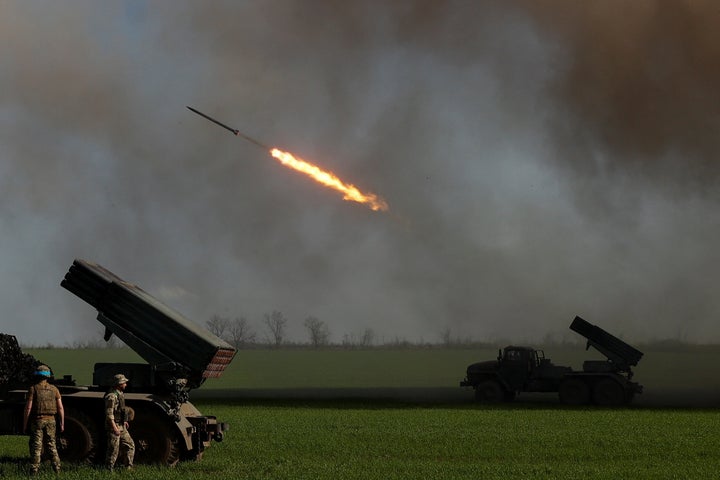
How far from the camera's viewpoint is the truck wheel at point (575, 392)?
4362 centimetres

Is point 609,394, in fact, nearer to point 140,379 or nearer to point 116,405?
point 140,379

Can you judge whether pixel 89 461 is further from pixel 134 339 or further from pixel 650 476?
pixel 650 476

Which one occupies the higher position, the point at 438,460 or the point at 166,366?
the point at 166,366

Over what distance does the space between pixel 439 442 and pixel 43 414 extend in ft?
35.6

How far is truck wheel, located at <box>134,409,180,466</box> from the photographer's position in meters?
19.8

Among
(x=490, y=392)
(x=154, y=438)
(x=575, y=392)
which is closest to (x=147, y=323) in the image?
(x=154, y=438)

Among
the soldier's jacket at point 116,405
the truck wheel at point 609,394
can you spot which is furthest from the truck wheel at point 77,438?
the truck wheel at point 609,394

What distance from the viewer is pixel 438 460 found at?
74.9ft

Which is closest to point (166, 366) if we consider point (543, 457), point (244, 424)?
point (543, 457)

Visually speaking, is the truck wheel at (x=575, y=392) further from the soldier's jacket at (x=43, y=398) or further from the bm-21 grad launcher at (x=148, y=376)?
the soldier's jacket at (x=43, y=398)

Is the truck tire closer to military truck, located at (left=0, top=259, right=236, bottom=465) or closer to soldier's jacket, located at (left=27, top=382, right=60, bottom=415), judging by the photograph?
military truck, located at (left=0, top=259, right=236, bottom=465)

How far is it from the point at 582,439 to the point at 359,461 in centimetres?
760

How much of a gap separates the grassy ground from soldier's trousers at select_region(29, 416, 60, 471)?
46 cm

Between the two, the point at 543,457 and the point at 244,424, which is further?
the point at 244,424
